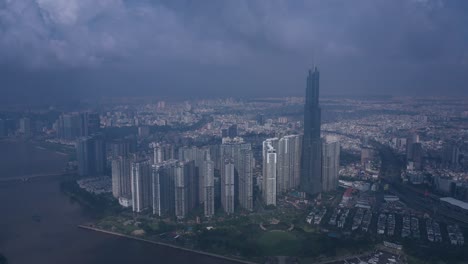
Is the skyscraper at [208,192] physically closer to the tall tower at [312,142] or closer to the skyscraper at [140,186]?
the skyscraper at [140,186]

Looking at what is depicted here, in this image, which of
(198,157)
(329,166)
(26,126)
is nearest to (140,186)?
(198,157)

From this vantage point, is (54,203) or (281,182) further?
(281,182)

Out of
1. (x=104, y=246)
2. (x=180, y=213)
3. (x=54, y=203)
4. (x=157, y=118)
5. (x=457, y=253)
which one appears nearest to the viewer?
(x=457, y=253)

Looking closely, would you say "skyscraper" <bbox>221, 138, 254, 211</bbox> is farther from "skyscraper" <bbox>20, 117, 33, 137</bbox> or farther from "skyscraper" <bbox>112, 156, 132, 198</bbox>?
"skyscraper" <bbox>20, 117, 33, 137</bbox>

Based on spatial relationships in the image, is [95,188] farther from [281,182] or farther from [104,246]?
[281,182]

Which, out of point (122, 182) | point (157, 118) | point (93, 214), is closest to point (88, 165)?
point (122, 182)

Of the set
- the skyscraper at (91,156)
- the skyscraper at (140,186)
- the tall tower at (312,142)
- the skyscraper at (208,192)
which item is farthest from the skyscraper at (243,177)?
the skyscraper at (91,156)
